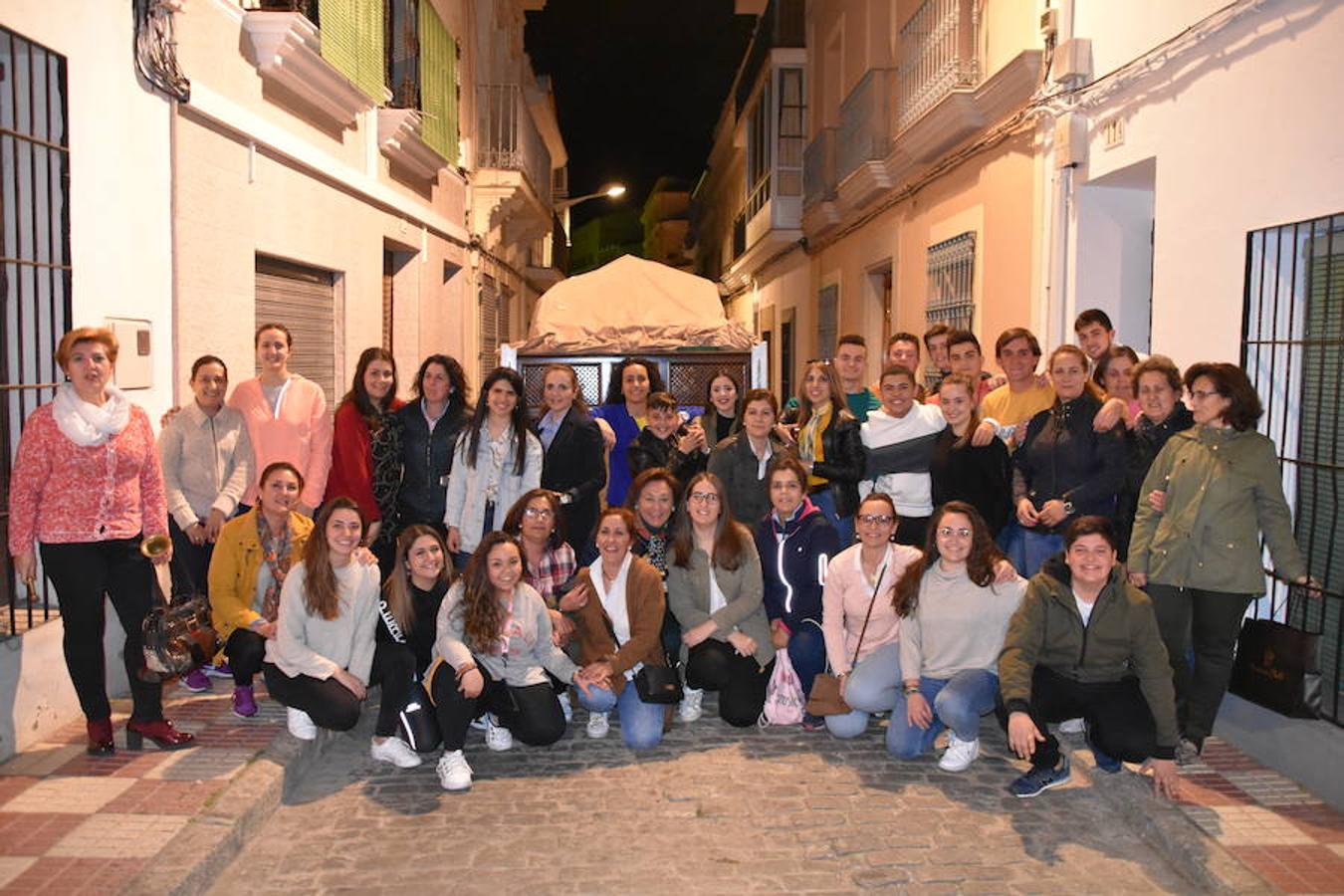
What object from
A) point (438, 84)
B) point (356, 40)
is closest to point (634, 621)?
point (356, 40)

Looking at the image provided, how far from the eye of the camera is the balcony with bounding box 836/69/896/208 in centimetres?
1255

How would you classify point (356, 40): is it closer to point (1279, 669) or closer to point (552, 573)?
point (552, 573)

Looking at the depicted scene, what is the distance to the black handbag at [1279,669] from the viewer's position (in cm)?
479

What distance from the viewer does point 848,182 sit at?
1376 cm

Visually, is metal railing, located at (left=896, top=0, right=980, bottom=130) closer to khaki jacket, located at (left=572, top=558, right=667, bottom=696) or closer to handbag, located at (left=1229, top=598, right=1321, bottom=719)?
khaki jacket, located at (left=572, top=558, right=667, bottom=696)

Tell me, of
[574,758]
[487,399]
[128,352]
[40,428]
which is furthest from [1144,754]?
[128,352]

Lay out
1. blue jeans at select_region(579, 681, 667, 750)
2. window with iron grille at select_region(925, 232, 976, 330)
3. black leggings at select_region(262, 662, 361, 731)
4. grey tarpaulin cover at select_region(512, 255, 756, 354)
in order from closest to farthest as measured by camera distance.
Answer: black leggings at select_region(262, 662, 361, 731) → blue jeans at select_region(579, 681, 667, 750) → grey tarpaulin cover at select_region(512, 255, 756, 354) → window with iron grille at select_region(925, 232, 976, 330)

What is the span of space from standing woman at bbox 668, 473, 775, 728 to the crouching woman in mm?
1373

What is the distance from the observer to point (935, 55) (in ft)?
35.1

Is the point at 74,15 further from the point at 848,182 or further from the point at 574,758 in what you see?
the point at 848,182

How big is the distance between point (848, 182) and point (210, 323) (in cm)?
855

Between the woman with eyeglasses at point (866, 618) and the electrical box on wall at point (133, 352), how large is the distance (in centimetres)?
378

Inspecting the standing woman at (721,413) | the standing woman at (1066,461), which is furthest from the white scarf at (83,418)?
the standing woman at (1066,461)

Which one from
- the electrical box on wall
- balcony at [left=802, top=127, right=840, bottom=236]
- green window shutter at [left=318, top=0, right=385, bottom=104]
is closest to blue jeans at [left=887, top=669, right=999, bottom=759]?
the electrical box on wall
